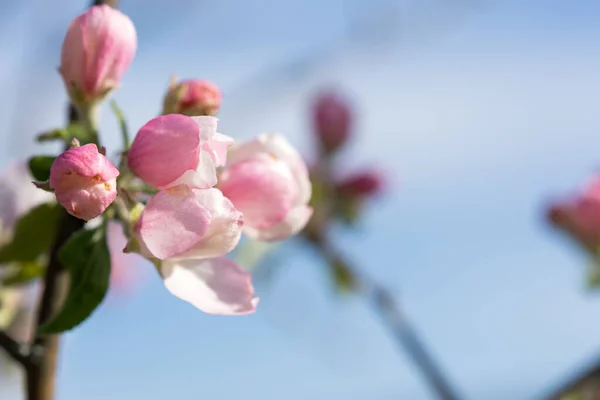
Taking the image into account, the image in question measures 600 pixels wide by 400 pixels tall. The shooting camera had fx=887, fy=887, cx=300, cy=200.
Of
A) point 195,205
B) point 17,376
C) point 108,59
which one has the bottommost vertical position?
point 17,376

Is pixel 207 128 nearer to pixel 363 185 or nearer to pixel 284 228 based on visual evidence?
pixel 284 228

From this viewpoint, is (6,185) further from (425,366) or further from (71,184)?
(425,366)

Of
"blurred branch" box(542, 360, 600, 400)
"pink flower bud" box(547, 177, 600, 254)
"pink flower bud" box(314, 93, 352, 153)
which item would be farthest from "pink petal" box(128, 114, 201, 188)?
"pink flower bud" box(314, 93, 352, 153)

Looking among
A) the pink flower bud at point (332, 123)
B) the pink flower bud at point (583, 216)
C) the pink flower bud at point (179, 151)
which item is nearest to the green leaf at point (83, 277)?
the pink flower bud at point (179, 151)

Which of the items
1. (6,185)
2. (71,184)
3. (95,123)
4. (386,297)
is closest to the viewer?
(71,184)

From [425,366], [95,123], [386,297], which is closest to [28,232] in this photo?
[95,123]

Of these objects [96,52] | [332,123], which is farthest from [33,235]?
[332,123]
